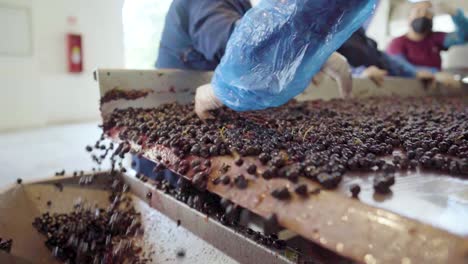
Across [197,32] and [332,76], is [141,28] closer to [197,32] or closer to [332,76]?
[197,32]

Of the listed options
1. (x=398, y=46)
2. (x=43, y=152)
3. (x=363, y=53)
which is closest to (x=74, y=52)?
(x=43, y=152)

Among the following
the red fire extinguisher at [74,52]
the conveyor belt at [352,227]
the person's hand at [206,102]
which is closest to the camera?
the conveyor belt at [352,227]

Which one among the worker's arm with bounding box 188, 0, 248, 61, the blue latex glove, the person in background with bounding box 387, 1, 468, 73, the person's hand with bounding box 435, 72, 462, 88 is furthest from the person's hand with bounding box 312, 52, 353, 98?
the person in background with bounding box 387, 1, 468, 73

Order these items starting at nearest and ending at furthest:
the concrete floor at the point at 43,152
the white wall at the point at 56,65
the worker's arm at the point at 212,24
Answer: the worker's arm at the point at 212,24, the concrete floor at the point at 43,152, the white wall at the point at 56,65

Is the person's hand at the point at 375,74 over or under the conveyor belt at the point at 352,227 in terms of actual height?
over

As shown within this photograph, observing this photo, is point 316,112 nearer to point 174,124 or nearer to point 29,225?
point 174,124

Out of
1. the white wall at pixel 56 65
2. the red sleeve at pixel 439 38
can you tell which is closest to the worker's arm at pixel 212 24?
the red sleeve at pixel 439 38

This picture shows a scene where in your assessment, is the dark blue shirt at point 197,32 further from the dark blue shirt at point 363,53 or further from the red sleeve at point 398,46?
the red sleeve at point 398,46

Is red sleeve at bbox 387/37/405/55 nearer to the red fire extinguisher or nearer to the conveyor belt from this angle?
the conveyor belt
